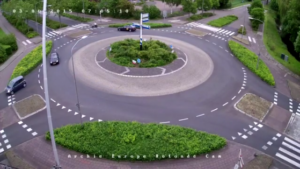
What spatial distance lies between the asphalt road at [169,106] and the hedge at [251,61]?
97 cm

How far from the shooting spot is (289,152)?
93.4ft

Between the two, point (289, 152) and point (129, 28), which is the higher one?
Result: point (129, 28)

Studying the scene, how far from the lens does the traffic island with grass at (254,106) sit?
34.0 meters

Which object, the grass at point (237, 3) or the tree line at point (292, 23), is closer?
the tree line at point (292, 23)

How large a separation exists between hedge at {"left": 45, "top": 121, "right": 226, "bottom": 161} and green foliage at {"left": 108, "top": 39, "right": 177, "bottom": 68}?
16.3 meters

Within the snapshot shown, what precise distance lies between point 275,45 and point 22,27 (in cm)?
5531

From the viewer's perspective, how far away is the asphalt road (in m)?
31.1

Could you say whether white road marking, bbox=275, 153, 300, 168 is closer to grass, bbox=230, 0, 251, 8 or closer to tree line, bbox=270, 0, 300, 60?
tree line, bbox=270, 0, 300, 60

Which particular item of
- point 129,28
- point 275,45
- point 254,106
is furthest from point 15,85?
point 275,45

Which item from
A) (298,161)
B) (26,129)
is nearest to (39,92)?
(26,129)

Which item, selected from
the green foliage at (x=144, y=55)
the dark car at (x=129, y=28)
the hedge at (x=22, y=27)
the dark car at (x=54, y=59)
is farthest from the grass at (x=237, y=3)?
the dark car at (x=54, y=59)

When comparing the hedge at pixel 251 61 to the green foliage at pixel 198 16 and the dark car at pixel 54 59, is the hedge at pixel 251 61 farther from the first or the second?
the dark car at pixel 54 59

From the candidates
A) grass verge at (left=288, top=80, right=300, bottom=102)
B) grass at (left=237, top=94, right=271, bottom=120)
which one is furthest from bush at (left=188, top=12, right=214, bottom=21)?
grass at (left=237, top=94, right=271, bottom=120)

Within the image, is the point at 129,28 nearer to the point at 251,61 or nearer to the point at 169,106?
the point at 251,61
